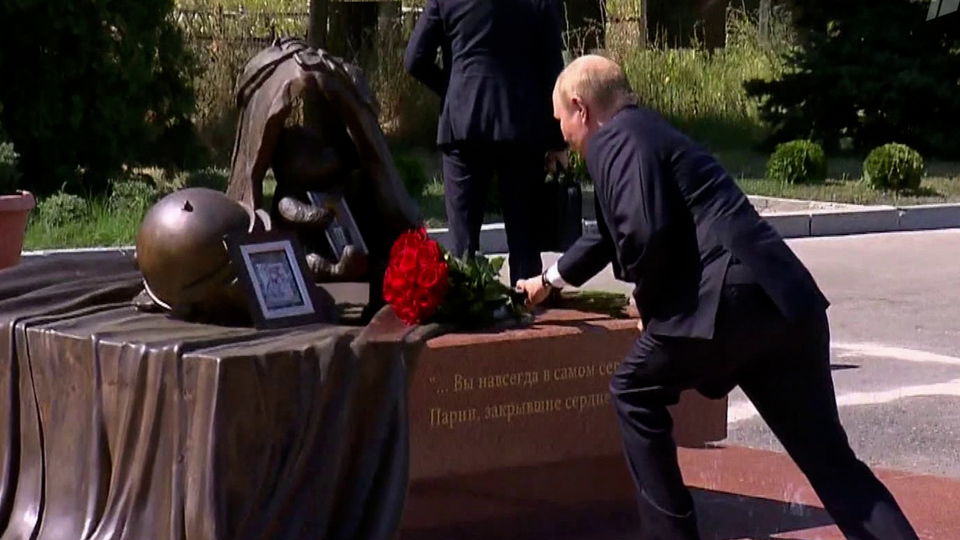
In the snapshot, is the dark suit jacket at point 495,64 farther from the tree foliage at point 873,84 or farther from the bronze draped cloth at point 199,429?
the tree foliage at point 873,84

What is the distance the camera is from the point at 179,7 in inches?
739

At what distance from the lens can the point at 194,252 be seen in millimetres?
4961

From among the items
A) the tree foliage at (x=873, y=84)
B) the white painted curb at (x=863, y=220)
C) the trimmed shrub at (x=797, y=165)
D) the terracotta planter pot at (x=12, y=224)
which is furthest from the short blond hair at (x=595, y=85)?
the tree foliage at (x=873, y=84)

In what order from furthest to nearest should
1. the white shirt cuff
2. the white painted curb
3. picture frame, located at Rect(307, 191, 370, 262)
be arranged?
the white painted curb
picture frame, located at Rect(307, 191, 370, 262)
the white shirt cuff

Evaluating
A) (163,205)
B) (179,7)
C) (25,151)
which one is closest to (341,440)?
(163,205)

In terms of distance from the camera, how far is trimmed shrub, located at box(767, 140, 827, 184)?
16.7 metres

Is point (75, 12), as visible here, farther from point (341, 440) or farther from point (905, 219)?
point (341, 440)

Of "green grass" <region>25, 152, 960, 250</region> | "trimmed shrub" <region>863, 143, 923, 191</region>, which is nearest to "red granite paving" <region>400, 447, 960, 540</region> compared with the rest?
"green grass" <region>25, 152, 960, 250</region>

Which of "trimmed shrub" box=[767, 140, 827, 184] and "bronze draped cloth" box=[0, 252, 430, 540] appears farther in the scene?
"trimmed shrub" box=[767, 140, 827, 184]

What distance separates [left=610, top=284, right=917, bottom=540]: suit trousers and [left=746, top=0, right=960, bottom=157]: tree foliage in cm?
1508

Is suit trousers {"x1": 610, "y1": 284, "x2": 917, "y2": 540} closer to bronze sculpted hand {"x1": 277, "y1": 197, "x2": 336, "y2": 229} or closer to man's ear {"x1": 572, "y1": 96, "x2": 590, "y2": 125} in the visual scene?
man's ear {"x1": 572, "y1": 96, "x2": 590, "y2": 125}

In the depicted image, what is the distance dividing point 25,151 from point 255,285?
9.29m

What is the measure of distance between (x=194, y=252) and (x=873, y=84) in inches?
606

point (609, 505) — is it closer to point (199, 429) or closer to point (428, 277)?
point (428, 277)
